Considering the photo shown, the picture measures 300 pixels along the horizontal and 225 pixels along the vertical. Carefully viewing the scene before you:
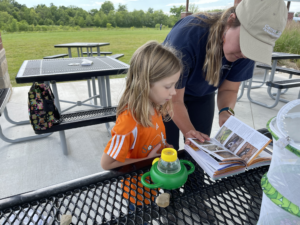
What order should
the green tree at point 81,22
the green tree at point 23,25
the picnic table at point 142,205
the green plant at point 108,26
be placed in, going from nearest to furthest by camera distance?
the picnic table at point 142,205 < the green tree at point 23,25 < the green tree at point 81,22 < the green plant at point 108,26

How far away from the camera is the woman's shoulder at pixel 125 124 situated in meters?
0.97

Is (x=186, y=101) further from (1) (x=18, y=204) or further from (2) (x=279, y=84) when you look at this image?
(2) (x=279, y=84)

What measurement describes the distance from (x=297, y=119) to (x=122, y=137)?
2.21ft

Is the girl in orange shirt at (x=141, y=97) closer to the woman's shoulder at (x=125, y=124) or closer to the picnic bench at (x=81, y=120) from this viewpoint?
the woman's shoulder at (x=125, y=124)

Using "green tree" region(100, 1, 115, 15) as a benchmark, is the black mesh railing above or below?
below

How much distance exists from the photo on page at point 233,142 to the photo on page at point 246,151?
0.13 feet

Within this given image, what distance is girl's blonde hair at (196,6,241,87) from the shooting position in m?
1.07

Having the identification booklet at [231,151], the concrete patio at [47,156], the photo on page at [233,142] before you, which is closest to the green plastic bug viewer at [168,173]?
the identification booklet at [231,151]

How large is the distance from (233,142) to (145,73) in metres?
0.54

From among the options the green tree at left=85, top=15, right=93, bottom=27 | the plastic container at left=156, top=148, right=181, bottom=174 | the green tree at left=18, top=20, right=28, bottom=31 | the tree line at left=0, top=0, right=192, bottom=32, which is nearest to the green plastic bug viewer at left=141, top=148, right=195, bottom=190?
the plastic container at left=156, top=148, right=181, bottom=174

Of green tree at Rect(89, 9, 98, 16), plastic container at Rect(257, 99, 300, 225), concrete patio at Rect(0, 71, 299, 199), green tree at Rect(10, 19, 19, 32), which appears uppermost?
green tree at Rect(89, 9, 98, 16)

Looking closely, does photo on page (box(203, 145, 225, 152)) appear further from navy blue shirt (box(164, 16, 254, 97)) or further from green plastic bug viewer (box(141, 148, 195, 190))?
navy blue shirt (box(164, 16, 254, 97))

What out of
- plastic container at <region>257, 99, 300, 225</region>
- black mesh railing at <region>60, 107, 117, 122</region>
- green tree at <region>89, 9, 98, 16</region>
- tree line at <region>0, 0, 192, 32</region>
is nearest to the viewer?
plastic container at <region>257, 99, 300, 225</region>

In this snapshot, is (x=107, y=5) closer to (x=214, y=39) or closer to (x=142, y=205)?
(x=214, y=39)
